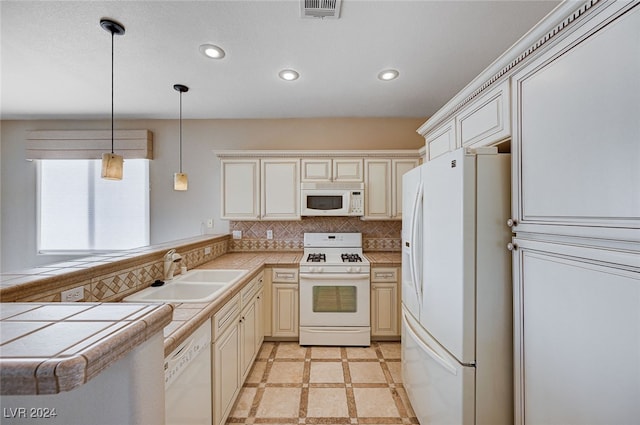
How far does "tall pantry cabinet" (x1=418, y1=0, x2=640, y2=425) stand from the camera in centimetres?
82

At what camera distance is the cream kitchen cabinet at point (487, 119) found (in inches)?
52.3

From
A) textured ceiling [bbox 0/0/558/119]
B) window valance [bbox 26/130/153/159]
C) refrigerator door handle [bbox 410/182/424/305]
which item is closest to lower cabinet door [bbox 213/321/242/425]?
refrigerator door handle [bbox 410/182/424/305]

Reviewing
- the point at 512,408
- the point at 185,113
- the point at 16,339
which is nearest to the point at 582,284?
the point at 512,408

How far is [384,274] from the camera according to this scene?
2766 millimetres

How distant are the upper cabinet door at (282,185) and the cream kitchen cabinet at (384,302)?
1139mm

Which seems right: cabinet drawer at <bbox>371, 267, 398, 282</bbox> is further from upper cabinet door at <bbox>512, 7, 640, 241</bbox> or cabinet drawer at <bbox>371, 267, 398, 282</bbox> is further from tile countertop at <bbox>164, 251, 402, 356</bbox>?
upper cabinet door at <bbox>512, 7, 640, 241</bbox>

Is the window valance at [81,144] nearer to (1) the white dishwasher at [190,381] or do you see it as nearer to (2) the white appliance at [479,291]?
(1) the white dishwasher at [190,381]

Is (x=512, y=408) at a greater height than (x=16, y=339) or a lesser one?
lesser

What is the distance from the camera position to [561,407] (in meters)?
1.03

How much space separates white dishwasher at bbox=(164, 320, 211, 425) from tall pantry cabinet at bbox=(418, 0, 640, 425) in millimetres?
1542

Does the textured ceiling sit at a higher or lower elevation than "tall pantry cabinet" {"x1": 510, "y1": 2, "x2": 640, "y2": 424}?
higher

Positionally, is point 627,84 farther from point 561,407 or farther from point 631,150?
point 561,407

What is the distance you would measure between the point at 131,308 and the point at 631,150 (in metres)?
1.49

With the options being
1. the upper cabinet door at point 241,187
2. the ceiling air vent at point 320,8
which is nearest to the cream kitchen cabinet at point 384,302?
the upper cabinet door at point 241,187
